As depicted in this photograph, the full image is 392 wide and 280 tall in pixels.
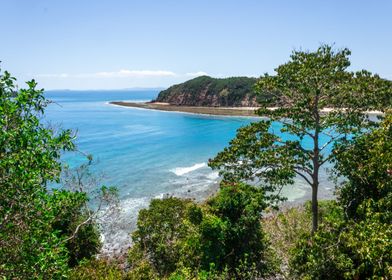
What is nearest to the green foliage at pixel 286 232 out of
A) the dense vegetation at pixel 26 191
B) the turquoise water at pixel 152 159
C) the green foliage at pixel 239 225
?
the green foliage at pixel 239 225

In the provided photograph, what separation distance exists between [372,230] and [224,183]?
10.6m

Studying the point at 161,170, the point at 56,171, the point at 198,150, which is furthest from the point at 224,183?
the point at 198,150

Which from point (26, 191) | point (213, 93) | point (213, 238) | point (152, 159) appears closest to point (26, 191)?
point (26, 191)

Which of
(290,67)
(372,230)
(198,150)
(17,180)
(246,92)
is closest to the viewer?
(17,180)

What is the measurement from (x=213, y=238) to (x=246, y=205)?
290 centimetres

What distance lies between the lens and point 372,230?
11570 mm

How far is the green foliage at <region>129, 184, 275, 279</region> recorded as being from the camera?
63.3 ft

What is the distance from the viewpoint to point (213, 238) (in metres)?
19.2

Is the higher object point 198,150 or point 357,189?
point 357,189

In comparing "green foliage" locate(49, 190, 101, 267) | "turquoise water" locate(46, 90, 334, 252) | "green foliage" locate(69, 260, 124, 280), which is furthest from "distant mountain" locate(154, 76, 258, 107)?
"green foliage" locate(69, 260, 124, 280)

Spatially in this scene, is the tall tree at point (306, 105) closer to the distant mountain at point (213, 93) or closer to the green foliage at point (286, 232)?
the green foliage at point (286, 232)

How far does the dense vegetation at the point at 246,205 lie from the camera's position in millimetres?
8859

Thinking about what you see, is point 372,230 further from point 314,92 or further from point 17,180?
point 17,180

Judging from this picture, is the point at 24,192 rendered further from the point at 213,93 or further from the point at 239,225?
the point at 213,93
